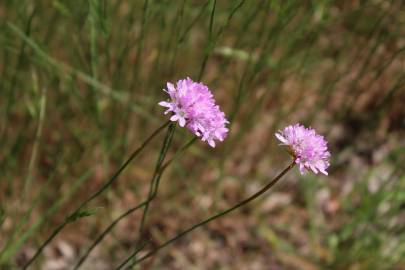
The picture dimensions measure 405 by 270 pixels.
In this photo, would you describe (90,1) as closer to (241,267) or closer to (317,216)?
(241,267)

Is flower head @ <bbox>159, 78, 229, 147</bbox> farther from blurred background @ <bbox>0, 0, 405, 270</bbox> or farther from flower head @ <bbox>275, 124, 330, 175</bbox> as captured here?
blurred background @ <bbox>0, 0, 405, 270</bbox>

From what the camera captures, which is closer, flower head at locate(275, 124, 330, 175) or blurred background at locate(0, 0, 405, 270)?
flower head at locate(275, 124, 330, 175)

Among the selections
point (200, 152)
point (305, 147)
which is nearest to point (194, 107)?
point (305, 147)

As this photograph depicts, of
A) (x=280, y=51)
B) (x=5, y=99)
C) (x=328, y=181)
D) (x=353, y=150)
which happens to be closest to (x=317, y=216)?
(x=328, y=181)

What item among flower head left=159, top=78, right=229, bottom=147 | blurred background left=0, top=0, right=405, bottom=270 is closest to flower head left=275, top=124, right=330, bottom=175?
flower head left=159, top=78, right=229, bottom=147

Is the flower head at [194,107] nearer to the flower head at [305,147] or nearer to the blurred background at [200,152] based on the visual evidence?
the flower head at [305,147]

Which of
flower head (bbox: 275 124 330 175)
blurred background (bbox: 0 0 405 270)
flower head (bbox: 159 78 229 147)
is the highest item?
blurred background (bbox: 0 0 405 270)
